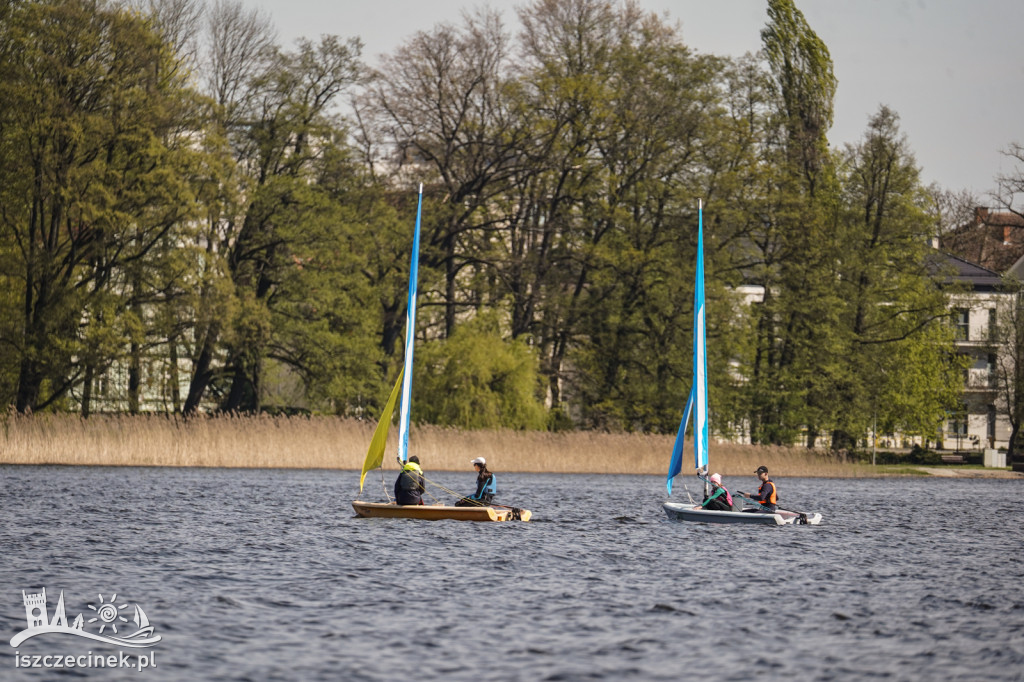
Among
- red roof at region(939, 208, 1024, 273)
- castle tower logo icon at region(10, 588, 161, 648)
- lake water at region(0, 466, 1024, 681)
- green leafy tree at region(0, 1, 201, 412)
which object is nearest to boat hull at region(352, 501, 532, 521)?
lake water at region(0, 466, 1024, 681)

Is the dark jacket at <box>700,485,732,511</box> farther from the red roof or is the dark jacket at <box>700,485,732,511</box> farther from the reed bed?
the red roof

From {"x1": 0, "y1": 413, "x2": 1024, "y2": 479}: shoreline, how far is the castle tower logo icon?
24.8 metres

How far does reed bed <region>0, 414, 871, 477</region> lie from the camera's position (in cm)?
4059

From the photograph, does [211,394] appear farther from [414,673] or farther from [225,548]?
[414,673]

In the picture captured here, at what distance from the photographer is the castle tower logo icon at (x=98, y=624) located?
1423 cm

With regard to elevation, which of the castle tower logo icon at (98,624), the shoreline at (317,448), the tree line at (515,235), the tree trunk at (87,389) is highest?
the tree line at (515,235)

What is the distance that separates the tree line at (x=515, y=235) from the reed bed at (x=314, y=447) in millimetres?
4475

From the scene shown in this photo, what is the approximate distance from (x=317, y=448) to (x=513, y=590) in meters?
26.1

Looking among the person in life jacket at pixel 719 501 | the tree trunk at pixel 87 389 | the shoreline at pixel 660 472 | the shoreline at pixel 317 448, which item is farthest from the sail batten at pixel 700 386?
the tree trunk at pixel 87 389

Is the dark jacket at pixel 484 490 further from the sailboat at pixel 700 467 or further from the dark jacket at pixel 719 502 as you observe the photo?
the dark jacket at pixel 719 502

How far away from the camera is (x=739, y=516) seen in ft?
94.7

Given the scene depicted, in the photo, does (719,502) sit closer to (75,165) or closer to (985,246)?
(75,165)

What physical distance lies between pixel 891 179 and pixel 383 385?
74.4 feet

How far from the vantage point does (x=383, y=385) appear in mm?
53844
